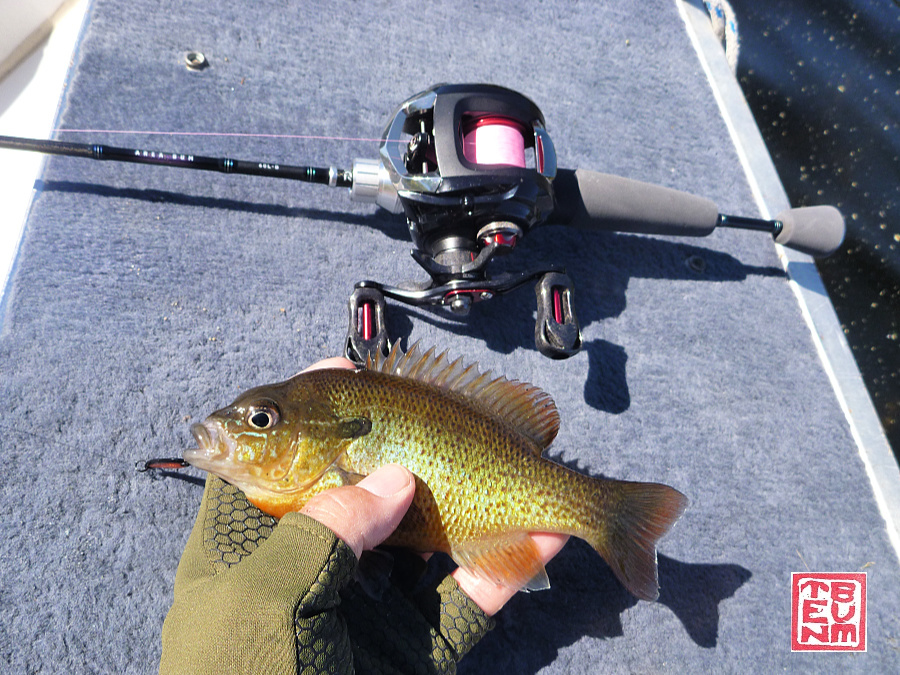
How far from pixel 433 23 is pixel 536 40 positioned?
1.53ft

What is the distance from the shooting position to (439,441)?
134 centimetres

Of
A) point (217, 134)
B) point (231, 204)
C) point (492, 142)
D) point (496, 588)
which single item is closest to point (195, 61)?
point (217, 134)

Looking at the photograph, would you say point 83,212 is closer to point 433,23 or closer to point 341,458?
point 341,458

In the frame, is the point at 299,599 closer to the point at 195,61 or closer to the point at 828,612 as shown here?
the point at 828,612

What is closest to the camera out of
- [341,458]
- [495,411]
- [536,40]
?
[341,458]

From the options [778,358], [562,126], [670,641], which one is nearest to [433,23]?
[562,126]

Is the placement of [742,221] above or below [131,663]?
above

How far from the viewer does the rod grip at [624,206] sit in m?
1.85

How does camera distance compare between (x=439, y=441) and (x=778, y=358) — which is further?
(x=778, y=358)

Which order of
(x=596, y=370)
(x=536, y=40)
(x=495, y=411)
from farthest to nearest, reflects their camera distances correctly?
(x=536, y=40) → (x=596, y=370) → (x=495, y=411)

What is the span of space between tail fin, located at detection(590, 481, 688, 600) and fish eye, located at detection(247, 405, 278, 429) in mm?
799

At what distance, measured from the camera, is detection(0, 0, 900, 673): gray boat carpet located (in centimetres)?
163

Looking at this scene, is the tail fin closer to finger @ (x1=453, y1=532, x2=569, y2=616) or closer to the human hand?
finger @ (x1=453, y1=532, x2=569, y2=616)

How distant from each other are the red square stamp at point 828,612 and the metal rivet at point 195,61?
8.98 feet
